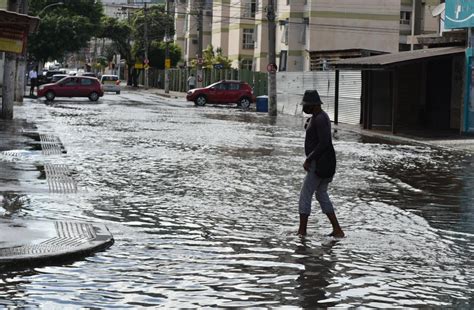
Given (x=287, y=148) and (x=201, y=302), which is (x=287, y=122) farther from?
(x=201, y=302)

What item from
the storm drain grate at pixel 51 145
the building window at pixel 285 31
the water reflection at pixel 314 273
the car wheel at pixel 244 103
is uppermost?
the building window at pixel 285 31

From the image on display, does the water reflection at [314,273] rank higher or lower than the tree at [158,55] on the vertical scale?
lower

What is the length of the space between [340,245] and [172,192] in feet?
16.1

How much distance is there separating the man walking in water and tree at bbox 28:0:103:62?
66.1 meters

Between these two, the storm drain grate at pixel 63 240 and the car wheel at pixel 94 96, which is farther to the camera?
A: the car wheel at pixel 94 96

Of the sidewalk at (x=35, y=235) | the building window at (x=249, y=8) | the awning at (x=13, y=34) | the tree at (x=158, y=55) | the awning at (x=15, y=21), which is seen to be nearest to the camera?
the sidewalk at (x=35, y=235)

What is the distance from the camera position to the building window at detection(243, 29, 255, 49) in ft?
271

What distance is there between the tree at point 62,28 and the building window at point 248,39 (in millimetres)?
13974

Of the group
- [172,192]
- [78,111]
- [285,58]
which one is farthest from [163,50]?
[172,192]

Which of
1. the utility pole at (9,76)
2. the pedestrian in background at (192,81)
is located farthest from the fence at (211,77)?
the utility pole at (9,76)

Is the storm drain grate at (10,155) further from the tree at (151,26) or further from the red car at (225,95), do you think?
the tree at (151,26)

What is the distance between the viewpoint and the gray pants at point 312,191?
11.2 m

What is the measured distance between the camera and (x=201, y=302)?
7660 millimetres

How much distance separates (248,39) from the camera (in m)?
83.0
